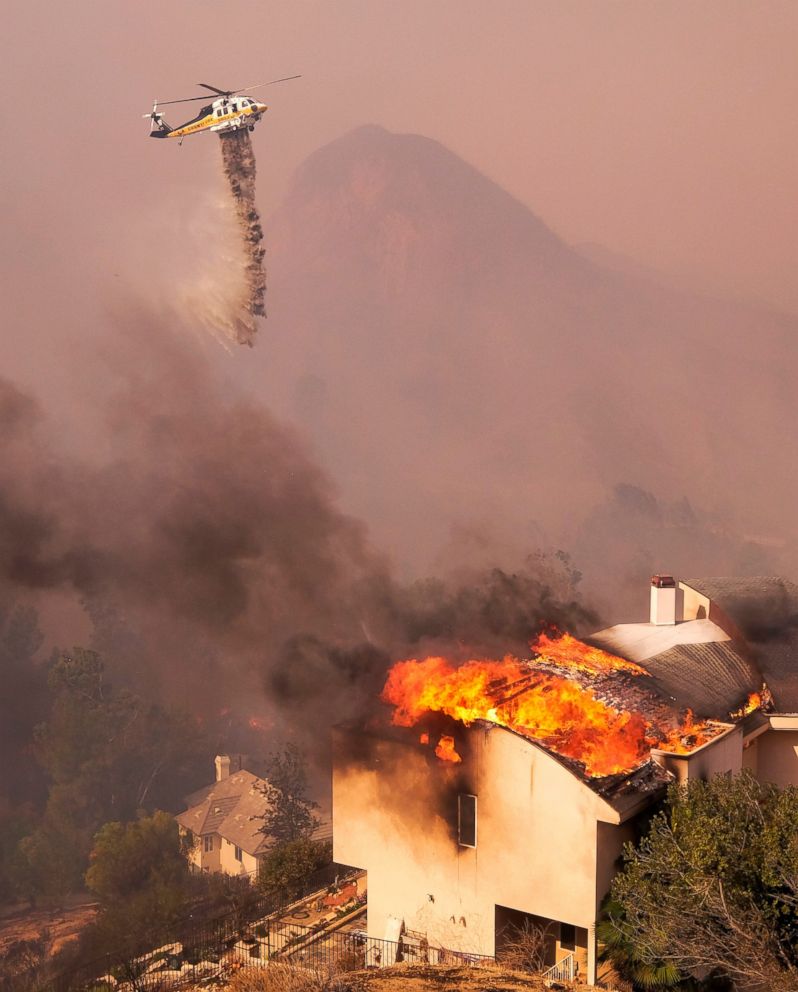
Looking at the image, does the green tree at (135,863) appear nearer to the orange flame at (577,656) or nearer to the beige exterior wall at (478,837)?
the orange flame at (577,656)

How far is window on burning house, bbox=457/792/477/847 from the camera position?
79.4 feet

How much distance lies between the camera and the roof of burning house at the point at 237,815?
7156 centimetres

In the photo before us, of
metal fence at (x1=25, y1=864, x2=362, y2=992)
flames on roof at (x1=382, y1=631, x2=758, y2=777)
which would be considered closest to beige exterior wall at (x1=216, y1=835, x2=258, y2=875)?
metal fence at (x1=25, y1=864, x2=362, y2=992)

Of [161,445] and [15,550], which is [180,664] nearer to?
[161,445]

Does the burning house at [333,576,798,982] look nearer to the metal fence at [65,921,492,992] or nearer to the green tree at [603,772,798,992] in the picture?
the metal fence at [65,921,492,992]

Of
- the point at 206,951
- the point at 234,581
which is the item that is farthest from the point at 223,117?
the point at 206,951

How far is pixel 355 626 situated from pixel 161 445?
261 feet

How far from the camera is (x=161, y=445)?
137m

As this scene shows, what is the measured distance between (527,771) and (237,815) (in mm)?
56270

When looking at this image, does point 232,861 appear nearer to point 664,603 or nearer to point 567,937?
point 664,603

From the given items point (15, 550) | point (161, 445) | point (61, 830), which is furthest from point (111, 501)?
point (15, 550)

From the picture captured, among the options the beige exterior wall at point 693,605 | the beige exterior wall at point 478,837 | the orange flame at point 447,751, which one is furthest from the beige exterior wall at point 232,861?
the orange flame at point 447,751

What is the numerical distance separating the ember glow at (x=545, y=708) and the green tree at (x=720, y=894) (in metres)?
2.90

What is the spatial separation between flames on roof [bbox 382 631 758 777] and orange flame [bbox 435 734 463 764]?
0.02 meters
